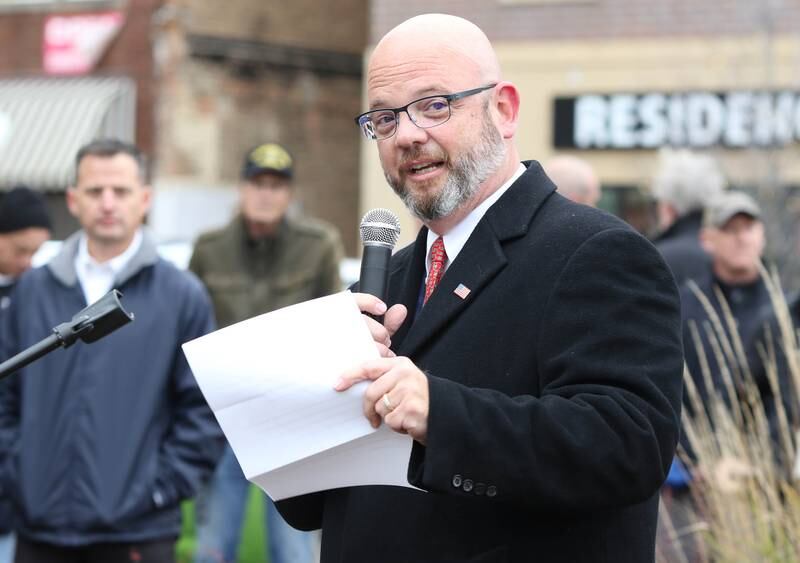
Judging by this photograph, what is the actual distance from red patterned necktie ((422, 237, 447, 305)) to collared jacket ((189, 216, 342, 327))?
14.3 feet

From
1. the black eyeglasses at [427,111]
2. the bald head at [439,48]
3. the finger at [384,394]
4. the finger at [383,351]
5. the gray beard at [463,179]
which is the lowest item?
the finger at [384,394]

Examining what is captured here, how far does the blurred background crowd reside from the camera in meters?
5.67

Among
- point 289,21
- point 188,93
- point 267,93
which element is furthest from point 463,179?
point 289,21

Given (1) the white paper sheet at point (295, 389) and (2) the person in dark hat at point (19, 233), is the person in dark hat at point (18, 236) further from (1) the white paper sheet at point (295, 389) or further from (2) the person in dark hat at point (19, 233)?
(1) the white paper sheet at point (295, 389)

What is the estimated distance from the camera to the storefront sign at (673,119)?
14000 mm

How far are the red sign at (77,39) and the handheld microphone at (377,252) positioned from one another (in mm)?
17460

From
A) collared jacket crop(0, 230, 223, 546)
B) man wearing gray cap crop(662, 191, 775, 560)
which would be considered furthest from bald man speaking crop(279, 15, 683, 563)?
man wearing gray cap crop(662, 191, 775, 560)

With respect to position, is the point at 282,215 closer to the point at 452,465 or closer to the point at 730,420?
the point at 730,420

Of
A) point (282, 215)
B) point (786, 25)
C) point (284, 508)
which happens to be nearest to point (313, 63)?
point (786, 25)

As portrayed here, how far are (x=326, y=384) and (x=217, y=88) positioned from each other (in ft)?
57.3

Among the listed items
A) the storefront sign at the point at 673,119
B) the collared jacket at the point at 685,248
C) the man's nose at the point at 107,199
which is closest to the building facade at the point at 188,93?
the storefront sign at the point at 673,119

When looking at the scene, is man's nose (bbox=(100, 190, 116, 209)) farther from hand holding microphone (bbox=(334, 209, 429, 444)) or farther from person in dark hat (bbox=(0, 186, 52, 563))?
hand holding microphone (bbox=(334, 209, 429, 444))

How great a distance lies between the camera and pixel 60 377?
16.3 feet

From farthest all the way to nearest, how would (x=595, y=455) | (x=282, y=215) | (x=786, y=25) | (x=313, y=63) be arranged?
(x=313, y=63), (x=786, y=25), (x=282, y=215), (x=595, y=455)
